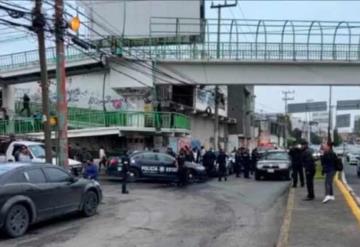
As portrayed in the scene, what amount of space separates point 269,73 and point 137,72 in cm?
816

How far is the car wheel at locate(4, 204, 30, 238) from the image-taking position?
1168 centimetres

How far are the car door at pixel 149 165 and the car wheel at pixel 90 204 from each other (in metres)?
11.7

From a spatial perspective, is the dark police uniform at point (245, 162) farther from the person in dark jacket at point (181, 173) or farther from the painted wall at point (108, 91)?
the painted wall at point (108, 91)

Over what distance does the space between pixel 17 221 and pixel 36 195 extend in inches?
32.7

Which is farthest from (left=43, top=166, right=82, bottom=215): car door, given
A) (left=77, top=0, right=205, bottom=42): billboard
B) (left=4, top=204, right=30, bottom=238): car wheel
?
(left=77, top=0, right=205, bottom=42): billboard

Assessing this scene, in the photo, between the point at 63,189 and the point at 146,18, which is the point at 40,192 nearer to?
the point at 63,189

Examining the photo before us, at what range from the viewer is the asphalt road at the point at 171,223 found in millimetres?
11016

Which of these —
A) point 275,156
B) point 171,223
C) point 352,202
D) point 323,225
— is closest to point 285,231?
point 323,225

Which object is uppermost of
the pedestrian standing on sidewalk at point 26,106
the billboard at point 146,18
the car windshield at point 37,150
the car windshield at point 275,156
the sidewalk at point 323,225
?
the billboard at point 146,18

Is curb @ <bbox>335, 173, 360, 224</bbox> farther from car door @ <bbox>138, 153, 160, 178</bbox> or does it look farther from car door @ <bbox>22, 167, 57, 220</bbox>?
car door @ <bbox>138, 153, 160, 178</bbox>

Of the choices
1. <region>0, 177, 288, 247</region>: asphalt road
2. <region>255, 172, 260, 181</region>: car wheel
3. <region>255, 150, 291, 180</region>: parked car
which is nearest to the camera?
<region>0, 177, 288, 247</region>: asphalt road

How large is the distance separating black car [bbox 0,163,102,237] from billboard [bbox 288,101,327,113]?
68678 mm

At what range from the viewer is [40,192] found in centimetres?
1278

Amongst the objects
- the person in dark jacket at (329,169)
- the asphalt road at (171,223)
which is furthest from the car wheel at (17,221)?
the person in dark jacket at (329,169)
